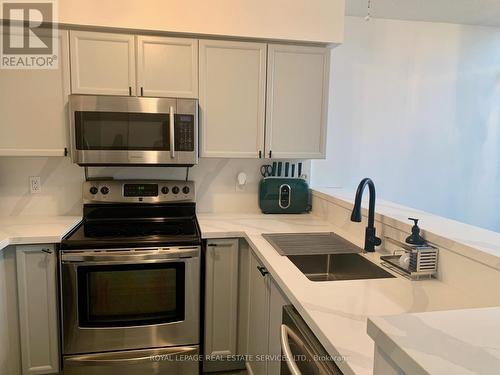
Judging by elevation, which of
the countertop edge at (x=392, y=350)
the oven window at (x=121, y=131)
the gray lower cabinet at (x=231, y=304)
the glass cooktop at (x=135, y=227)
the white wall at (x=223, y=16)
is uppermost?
the white wall at (x=223, y=16)

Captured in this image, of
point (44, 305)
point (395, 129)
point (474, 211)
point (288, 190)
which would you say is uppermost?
point (395, 129)

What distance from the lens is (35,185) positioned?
8.45ft

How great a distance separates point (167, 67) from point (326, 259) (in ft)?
4.93

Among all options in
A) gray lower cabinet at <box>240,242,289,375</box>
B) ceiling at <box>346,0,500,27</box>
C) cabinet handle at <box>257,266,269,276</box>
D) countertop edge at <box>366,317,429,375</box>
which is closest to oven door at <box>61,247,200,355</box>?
gray lower cabinet at <box>240,242,289,375</box>

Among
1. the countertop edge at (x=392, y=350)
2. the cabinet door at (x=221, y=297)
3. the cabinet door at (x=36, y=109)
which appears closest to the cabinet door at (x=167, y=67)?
the cabinet door at (x=36, y=109)

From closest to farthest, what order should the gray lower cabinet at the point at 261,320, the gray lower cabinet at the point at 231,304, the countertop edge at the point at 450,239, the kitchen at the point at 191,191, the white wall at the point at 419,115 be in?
the countertop edge at the point at 450,239, the gray lower cabinet at the point at 261,320, the kitchen at the point at 191,191, the gray lower cabinet at the point at 231,304, the white wall at the point at 419,115

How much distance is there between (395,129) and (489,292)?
2051 millimetres

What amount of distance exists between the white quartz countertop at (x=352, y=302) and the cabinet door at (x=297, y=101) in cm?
95

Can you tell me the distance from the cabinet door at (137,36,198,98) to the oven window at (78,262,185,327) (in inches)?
42.4

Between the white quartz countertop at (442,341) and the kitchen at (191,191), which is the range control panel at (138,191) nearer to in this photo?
the kitchen at (191,191)

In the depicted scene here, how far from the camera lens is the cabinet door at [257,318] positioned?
185 centimetres

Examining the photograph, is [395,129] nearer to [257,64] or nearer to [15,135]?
[257,64]

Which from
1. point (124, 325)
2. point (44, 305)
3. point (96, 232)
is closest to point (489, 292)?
point (124, 325)

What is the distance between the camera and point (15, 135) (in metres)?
2.26
